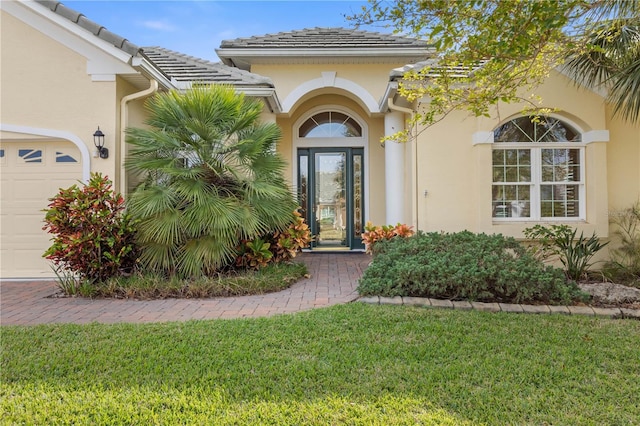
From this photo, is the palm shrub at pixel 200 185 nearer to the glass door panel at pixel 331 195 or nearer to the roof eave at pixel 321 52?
the roof eave at pixel 321 52

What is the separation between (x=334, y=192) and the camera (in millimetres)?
11781

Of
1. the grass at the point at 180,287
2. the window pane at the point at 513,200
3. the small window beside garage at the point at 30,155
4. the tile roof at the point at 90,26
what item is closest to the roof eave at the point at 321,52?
the tile roof at the point at 90,26

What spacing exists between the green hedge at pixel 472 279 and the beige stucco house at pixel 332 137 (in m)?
2.62

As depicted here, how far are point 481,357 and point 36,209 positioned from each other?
28.4ft

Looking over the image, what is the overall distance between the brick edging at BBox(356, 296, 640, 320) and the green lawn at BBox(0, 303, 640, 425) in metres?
0.30

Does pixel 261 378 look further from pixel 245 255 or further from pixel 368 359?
pixel 245 255

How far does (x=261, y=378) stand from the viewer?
334cm

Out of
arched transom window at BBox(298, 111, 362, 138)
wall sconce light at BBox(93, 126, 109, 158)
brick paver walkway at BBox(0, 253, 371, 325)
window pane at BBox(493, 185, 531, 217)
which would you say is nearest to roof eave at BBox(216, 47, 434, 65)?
arched transom window at BBox(298, 111, 362, 138)

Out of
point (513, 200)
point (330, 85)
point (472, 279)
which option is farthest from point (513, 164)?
point (330, 85)

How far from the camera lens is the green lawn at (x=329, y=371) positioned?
285cm

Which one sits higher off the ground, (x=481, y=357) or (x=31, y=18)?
(x=31, y=18)

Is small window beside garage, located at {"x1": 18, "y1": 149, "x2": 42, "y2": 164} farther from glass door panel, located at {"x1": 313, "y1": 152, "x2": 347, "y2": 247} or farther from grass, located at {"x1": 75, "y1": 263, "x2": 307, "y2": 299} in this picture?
glass door panel, located at {"x1": 313, "y1": 152, "x2": 347, "y2": 247}

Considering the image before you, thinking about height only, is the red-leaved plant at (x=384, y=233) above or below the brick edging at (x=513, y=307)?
above

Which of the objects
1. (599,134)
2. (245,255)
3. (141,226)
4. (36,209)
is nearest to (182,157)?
(141,226)
